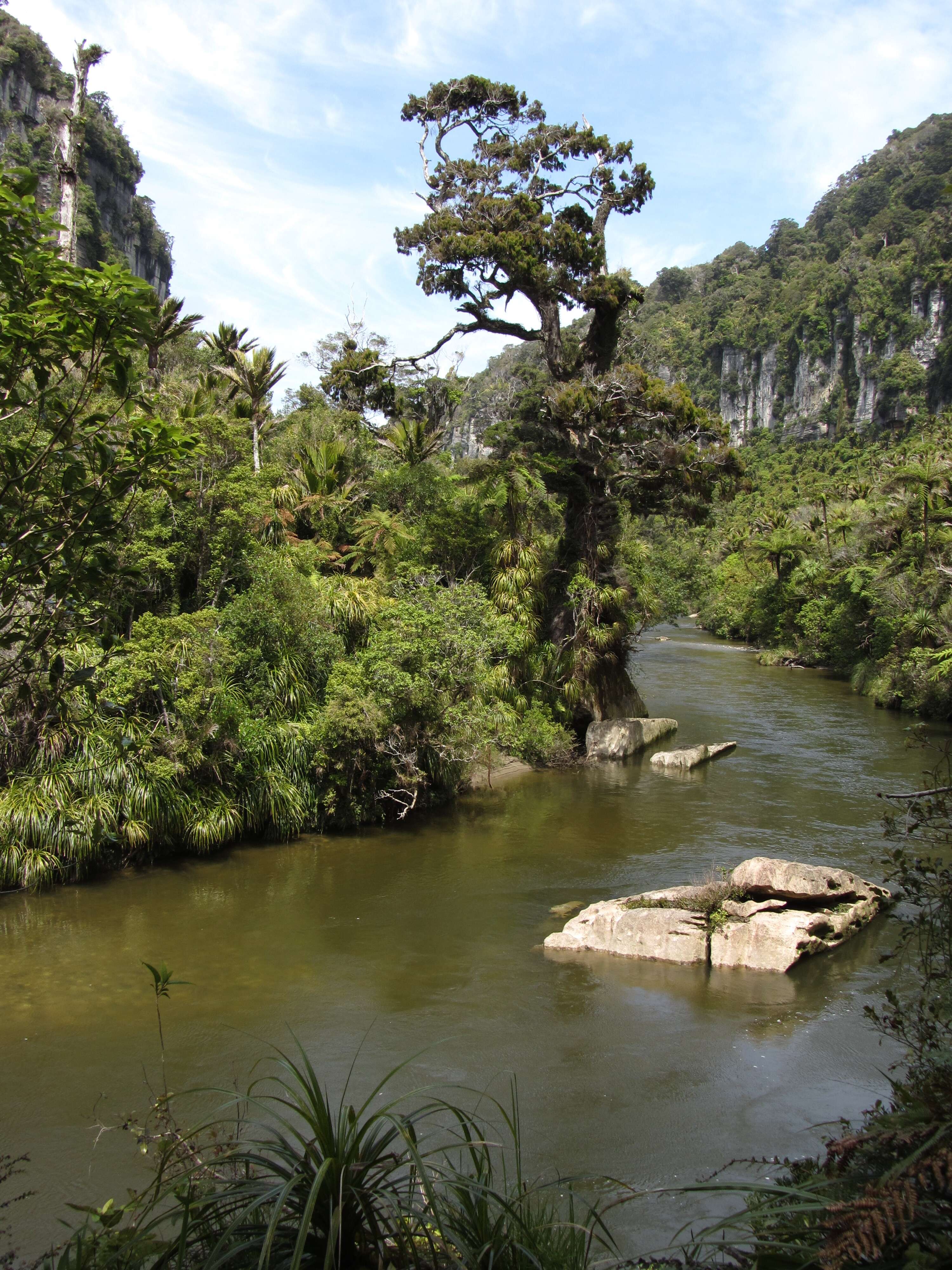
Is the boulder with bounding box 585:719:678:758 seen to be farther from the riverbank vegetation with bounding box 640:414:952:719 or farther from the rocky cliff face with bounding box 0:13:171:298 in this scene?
the rocky cliff face with bounding box 0:13:171:298

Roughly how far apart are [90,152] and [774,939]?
103 meters

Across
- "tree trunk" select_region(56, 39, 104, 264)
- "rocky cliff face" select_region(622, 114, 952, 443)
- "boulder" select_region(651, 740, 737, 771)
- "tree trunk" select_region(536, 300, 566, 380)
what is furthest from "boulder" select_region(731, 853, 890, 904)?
"rocky cliff face" select_region(622, 114, 952, 443)

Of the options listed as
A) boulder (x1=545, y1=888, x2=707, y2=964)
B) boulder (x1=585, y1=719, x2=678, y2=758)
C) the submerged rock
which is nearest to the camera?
boulder (x1=545, y1=888, x2=707, y2=964)

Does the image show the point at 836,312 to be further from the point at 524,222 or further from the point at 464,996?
the point at 464,996

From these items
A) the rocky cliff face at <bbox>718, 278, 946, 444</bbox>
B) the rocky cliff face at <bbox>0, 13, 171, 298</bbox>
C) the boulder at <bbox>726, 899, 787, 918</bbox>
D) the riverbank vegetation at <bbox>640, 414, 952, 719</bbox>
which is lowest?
the boulder at <bbox>726, 899, 787, 918</bbox>

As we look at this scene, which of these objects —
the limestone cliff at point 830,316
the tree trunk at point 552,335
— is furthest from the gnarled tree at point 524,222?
the limestone cliff at point 830,316

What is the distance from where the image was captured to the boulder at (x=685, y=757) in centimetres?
1992

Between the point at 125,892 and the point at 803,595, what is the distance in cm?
3615

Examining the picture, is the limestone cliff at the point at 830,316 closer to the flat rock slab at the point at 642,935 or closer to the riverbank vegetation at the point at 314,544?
the riverbank vegetation at the point at 314,544

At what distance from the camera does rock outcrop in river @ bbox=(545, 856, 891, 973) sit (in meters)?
10.1

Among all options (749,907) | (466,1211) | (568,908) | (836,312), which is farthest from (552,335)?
(836,312)

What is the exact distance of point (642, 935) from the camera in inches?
413

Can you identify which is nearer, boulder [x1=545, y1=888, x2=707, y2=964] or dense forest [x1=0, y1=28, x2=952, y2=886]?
dense forest [x1=0, y1=28, x2=952, y2=886]

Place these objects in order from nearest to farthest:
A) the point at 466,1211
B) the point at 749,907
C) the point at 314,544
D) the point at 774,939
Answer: the point at 466,1211 → the point at 774,939 → the point at 749,907 → the point at 314,544
